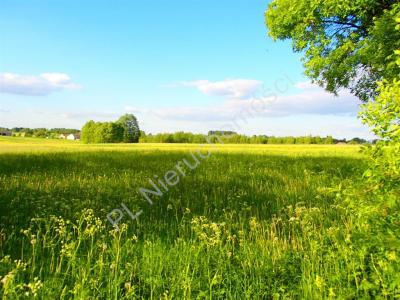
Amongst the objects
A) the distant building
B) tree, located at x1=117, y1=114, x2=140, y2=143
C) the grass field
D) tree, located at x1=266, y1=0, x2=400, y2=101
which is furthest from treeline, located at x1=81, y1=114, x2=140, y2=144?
the grass field

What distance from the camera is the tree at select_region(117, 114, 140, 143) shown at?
379ft

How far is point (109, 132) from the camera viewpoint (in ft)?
356

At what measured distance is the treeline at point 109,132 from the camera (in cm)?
10808

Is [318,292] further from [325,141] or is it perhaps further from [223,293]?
[325,141]

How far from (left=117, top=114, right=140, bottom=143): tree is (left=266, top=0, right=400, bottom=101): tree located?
97.1m

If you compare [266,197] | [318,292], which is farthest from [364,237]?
[266,197]

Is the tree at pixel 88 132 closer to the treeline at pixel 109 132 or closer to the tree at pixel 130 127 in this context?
the treeline at pixel 109 132

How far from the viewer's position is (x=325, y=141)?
95.4 m

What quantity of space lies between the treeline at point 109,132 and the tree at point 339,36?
306 feet

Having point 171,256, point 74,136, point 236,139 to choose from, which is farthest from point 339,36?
point 74,136

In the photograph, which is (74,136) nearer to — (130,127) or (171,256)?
(130,127)

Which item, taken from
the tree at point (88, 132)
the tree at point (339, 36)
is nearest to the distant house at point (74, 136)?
the tree at point (88, 132)

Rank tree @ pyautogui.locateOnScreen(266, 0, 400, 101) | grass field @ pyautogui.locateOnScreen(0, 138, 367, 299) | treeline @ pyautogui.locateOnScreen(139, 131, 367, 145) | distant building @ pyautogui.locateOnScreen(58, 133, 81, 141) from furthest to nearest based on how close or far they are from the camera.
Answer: distant building @ pyautogui.locateOnScreen(58, 133, 81, 141), treeline @ pyautogui.locateOnScreen(139, 131, 367, 145), tree @ pyautogui.locateOnScreen(266, 0, 400, 101), grass field @ pyautogui.locateOnScreen(0, 138, 367, 299)

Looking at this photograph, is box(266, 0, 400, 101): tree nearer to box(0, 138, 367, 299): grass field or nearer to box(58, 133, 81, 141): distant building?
box(0, 138, 367, 299): grass field
